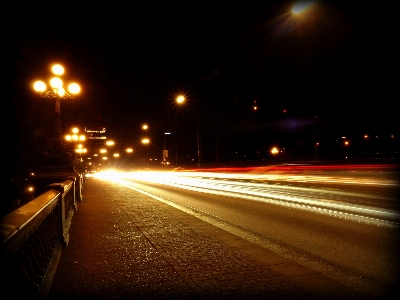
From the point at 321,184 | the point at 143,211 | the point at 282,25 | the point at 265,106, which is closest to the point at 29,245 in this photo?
the point at 143,211

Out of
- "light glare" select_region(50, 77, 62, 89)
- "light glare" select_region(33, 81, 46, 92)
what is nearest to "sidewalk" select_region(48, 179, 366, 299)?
"light glare" select_region(50, 77, 62, 89)

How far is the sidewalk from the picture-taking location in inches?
171

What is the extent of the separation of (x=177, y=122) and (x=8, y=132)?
53.9 meters

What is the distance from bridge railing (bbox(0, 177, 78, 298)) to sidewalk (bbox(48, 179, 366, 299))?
29 cm

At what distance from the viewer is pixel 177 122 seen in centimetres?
7031

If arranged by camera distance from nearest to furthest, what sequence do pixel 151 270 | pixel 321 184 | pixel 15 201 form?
pixel 151 270 → pixel 15 201 → pixel 321 184

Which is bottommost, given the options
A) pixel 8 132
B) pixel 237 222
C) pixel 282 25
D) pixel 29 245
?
pixel 237 222

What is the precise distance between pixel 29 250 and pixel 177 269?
2.09m

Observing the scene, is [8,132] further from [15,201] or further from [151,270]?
[151,270]

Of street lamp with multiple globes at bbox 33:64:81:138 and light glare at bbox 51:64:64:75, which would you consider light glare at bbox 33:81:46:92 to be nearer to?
street lamp with multiple globes at bbox 33:64:81:138

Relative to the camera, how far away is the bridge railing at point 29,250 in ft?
8.66

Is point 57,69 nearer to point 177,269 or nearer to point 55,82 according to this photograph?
point 55,82

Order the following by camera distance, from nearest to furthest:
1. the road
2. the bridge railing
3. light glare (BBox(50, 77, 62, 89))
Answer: the bridge railing < the road < light glare (BBox(50, 77, 62, 89))

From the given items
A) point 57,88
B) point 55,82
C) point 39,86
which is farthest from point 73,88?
point 39,86
